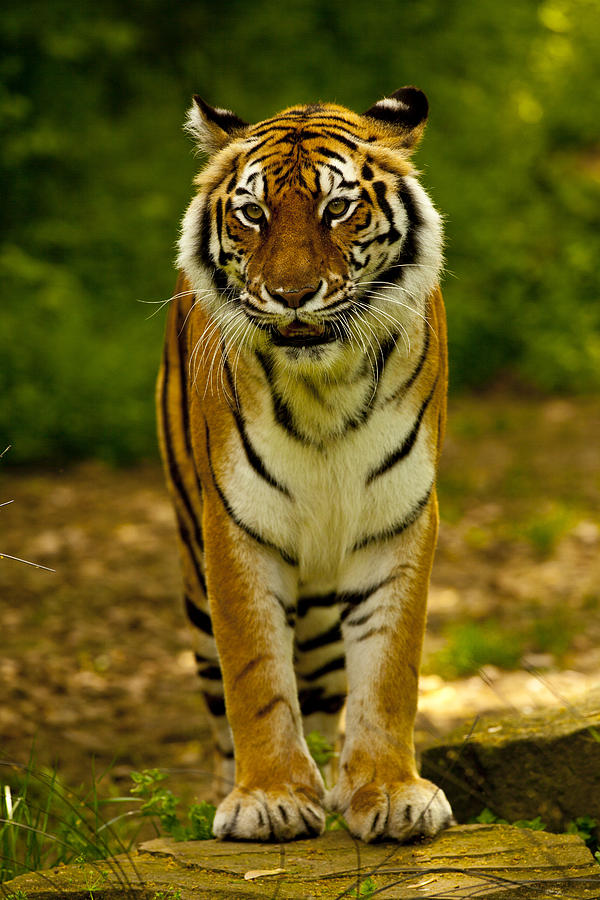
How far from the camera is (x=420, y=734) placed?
5.00 metres

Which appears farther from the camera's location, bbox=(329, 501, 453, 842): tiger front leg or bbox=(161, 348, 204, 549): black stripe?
bbox=(161, 348, 204, 549): black stripe

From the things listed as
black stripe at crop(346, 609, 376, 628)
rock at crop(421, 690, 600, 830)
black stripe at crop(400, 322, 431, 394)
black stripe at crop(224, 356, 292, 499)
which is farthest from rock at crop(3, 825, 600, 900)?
black stripe at crop(400, 322, 431, 394)

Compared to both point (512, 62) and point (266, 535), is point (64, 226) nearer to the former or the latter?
point (512, 62)

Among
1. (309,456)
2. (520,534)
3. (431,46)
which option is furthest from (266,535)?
(431,46)

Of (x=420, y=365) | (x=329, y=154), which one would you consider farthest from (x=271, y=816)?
(x=329, y=154)

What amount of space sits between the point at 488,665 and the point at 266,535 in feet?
9.55

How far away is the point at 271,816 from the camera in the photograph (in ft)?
9.11

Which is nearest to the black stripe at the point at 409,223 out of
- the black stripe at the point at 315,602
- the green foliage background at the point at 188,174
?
the black stripe at the point at 315,602

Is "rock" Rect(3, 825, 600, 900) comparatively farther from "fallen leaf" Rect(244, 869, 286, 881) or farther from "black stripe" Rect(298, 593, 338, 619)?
"black stripe" Rect(298, 593, 338, 619)

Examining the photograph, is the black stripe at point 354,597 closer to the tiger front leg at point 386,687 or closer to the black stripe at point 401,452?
the tiger front leg at point 386,687

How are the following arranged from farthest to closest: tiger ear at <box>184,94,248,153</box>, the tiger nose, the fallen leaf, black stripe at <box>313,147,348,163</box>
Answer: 1. tiger ear at <box>184,94,248,153</box>
2. black stripe at <box>313,147,348,163</box>
3. the tiger nose
4. the fallen leaf

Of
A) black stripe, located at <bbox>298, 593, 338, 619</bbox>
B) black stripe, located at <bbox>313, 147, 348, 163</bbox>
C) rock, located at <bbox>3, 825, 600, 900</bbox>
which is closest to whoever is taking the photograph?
rock, located at <bbox>3, 825, 600, 900</bbox>

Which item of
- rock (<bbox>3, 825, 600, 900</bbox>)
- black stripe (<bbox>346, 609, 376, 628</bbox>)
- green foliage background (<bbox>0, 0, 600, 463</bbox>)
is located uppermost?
green foliage background (<bbox>0, 0, 600, 463</bbox>)

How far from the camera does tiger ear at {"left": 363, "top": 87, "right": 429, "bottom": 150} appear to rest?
3.06m
